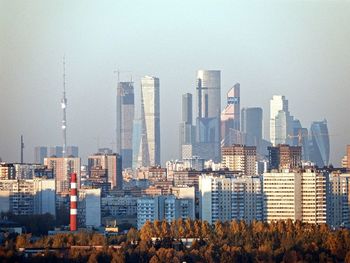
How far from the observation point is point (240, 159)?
46.6 meters

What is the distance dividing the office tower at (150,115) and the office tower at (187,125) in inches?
41.4

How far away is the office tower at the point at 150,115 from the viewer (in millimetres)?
60594

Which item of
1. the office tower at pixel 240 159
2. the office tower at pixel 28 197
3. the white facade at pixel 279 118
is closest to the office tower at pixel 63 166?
the office tower at pixel 240 159

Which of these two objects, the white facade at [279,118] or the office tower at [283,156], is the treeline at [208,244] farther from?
the white facade at [279,118]

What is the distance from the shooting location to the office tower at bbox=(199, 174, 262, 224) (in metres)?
34.2

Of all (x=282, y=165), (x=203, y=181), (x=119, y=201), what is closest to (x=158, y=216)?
(x=203, y=181)

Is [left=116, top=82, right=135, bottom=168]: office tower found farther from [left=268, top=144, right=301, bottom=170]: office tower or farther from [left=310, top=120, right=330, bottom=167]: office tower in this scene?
[left=268, top=144, right=301, bottom=170]: office tower

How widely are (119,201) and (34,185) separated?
191cm

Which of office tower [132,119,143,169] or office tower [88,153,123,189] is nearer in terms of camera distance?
office tower [88,153,123,189]

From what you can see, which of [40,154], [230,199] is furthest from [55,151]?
[230,199]

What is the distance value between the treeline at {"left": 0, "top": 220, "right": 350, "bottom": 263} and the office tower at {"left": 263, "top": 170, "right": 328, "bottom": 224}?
5.14 m

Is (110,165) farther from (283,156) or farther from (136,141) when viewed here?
(136,141)

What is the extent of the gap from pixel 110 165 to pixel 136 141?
13.2 meters

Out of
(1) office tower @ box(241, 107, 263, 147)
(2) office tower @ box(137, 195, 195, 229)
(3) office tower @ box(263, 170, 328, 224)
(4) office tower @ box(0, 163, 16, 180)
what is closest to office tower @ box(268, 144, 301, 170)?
(4) office tower @ box(0, 163, 16, 180)
